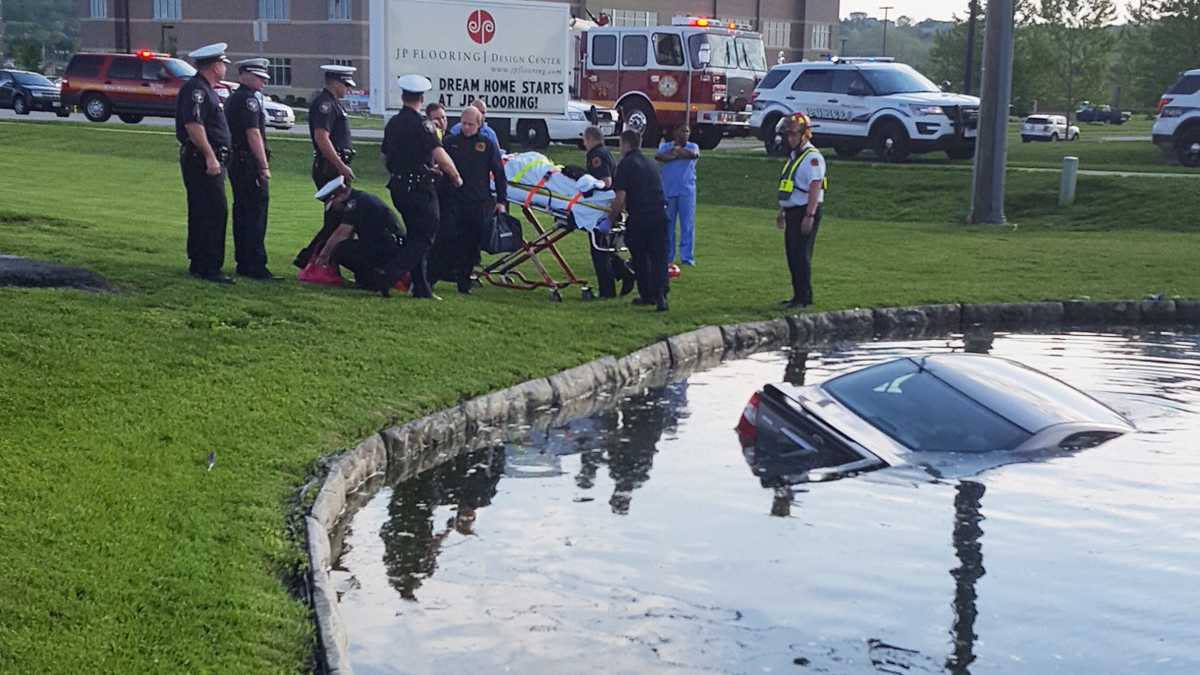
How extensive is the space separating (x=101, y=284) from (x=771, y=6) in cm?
9224

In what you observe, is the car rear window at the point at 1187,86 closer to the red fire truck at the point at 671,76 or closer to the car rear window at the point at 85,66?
the red fire truck at the point at 671,76

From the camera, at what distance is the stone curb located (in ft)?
23.5

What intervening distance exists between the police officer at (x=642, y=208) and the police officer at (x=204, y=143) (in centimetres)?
360

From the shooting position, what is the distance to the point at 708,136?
35.3 meters

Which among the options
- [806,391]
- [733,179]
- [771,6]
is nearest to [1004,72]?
[733,179]

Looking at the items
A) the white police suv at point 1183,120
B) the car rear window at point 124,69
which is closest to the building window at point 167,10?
the car rear window at point 124,69

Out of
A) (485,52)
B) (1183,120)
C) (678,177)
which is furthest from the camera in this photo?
(1183,120)

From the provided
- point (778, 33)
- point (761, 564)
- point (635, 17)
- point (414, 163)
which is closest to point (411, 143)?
point (414, 163)

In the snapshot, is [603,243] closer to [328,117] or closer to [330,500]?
[328,117]

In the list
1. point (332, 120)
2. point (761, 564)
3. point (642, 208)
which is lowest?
point (761, 564)

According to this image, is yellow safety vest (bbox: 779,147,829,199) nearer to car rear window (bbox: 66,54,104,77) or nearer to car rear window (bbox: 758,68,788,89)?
car rear window (bbox: 758,68,788,89)

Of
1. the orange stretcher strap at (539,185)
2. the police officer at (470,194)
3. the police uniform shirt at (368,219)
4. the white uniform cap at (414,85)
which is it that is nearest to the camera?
the white uniform cap at (414,85)

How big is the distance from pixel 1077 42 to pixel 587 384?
59.9 meters

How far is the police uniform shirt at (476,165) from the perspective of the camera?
13680 millimetres
